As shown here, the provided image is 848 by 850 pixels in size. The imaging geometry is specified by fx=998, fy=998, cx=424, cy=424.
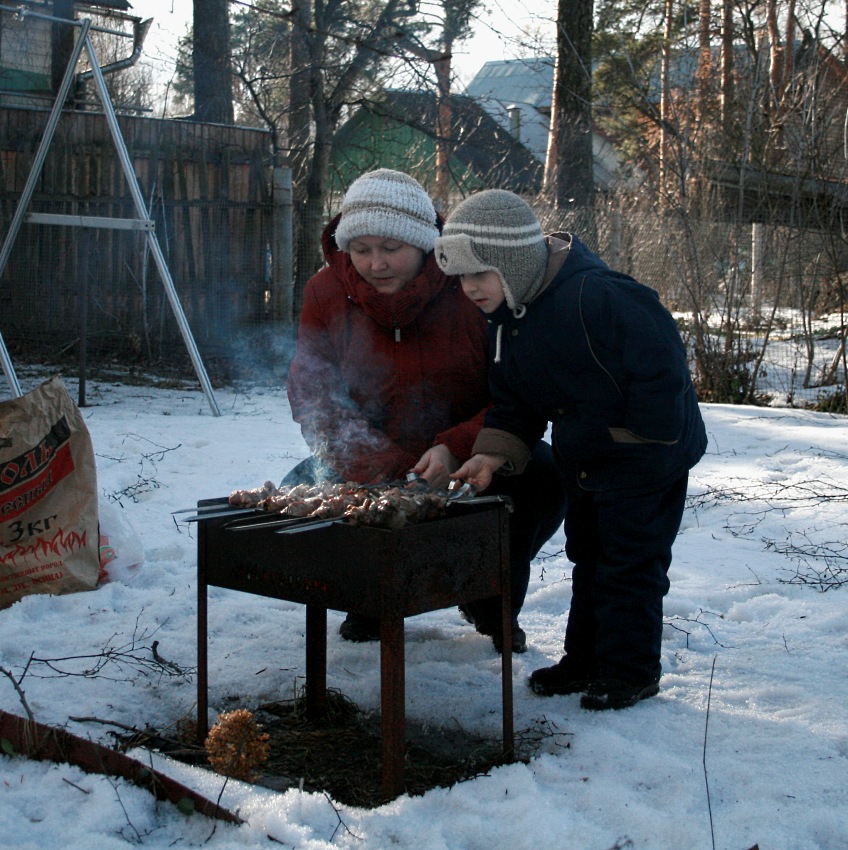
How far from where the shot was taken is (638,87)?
8.85 m

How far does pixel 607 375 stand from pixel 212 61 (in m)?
10.2

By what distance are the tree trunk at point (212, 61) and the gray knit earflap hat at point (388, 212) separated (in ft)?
29.8

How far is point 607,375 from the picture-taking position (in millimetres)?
2881

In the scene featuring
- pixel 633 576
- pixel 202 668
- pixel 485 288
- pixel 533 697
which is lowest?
pixel 533 697

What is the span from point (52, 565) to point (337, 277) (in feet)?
5.10

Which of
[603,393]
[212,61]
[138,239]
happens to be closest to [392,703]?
[603,393]

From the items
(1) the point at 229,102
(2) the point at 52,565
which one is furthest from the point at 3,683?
(1) the point at 229,102

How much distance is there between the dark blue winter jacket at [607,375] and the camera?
2.80 meters

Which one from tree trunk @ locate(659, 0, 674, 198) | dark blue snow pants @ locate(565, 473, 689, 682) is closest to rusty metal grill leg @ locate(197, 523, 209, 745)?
dark blue snow pants @ locate(565, 473, 689, 682)

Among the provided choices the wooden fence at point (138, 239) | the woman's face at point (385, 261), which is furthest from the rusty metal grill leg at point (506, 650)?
the wooden fence at point (138, 239)

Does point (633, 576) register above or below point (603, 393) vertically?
below

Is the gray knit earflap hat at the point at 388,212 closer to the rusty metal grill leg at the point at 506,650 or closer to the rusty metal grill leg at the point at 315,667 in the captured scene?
the rusty metal grill leg at the point at 506,650

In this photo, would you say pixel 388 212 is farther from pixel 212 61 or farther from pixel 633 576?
pixel 212 61

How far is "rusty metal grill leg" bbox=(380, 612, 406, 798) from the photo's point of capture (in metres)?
2.38
